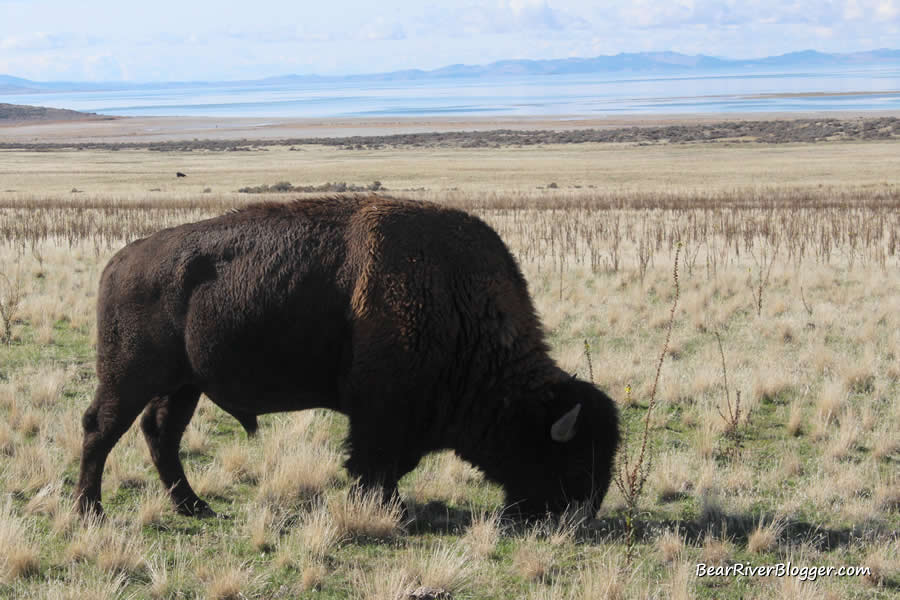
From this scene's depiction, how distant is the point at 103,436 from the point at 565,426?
3.14 metres

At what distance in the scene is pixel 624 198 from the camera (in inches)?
1380

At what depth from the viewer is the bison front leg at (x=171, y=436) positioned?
649cm

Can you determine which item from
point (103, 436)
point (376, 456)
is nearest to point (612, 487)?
point (376, 456)

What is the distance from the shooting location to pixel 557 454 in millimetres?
5844

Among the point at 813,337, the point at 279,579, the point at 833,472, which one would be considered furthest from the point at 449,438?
the point at 813,337

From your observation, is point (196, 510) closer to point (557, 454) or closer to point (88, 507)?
point (88, 507)

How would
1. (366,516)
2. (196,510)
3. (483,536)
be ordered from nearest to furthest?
(483,536), (366,516), (196,510)

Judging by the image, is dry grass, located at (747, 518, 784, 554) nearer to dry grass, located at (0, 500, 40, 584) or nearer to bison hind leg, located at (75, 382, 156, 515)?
bison hind leg, located at (75, 382, 156, 515)

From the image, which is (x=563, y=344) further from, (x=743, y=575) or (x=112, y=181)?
(x=112, y=181)

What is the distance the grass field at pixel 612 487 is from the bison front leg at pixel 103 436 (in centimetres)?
18

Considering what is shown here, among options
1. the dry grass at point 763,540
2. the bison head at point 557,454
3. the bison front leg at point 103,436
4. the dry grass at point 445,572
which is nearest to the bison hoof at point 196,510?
the bison front leg at point 103,436

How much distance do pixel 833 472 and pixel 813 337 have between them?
4.95 meters

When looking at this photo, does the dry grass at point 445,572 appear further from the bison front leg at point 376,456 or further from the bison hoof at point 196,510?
the bison hoof at point 196,510

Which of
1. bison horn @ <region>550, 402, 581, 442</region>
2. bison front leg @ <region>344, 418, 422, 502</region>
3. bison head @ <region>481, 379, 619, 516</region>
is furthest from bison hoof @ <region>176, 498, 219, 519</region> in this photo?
bison horn @ <region>550, 402, 581, 442</region>
